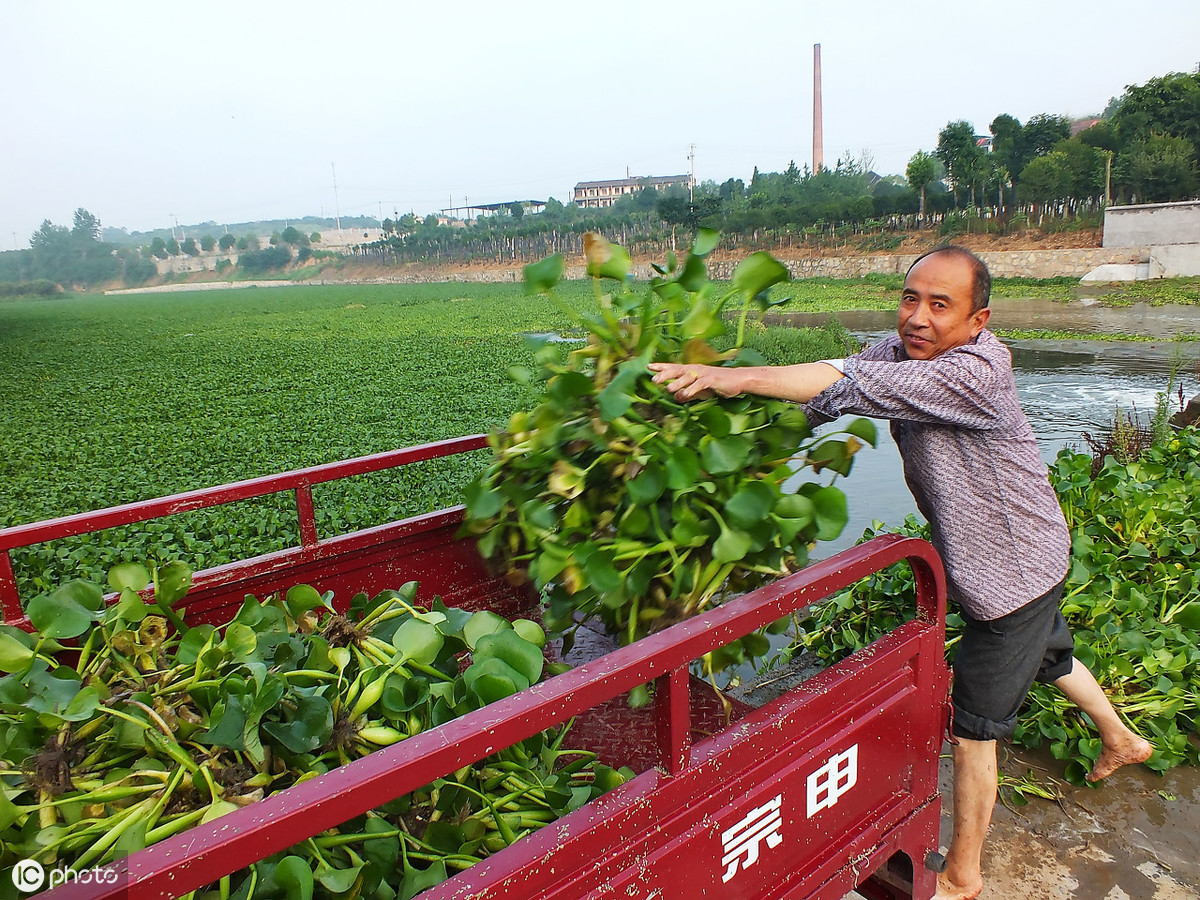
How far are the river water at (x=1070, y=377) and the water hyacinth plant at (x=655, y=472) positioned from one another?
182cm

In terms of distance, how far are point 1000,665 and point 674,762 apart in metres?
1.08

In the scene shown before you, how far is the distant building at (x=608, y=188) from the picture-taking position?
96.8m

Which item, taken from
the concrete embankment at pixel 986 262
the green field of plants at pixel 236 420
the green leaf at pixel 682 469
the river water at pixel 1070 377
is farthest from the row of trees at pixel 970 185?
the green leaf at pixel 682 469

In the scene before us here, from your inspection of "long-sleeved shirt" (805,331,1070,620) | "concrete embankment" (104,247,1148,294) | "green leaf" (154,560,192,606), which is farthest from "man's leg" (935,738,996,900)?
"concrete embankment" (104,247,1148,294)

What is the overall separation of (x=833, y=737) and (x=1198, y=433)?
446 centimetres

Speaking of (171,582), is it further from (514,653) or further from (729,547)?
(729,547)

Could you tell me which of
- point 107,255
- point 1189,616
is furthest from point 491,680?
point 107,255

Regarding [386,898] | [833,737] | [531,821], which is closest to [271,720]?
[386,898]

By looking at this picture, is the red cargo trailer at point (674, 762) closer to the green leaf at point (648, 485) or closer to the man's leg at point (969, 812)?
the man's leg at point (969, 812)

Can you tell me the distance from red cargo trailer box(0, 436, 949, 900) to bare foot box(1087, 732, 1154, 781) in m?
0.77

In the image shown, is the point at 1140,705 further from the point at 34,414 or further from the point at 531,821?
the point at 34,414

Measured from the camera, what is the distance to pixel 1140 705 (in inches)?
102

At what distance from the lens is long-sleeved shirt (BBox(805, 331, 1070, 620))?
1775mm

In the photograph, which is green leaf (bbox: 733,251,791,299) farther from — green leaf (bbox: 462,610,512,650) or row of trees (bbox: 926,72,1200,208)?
row of trees (bbox: 926,72,1200,208)
